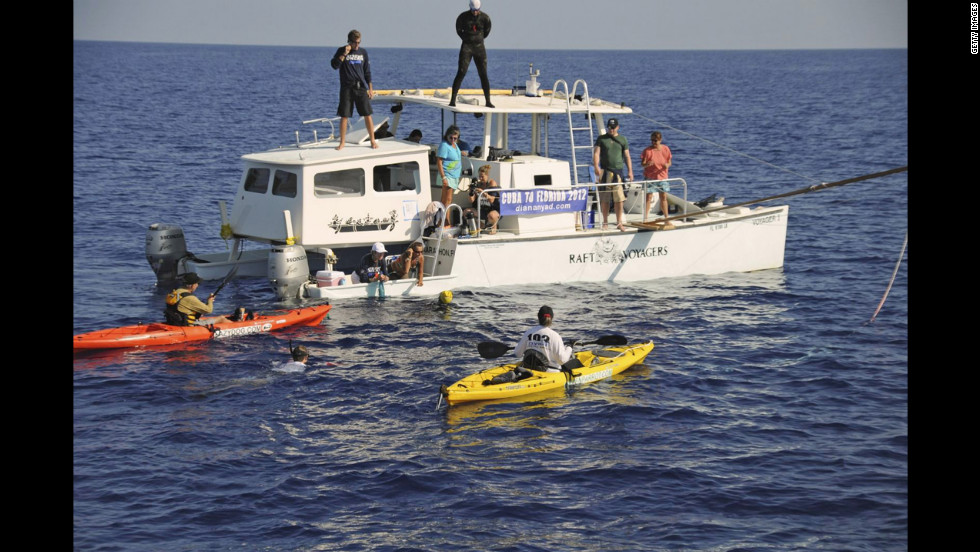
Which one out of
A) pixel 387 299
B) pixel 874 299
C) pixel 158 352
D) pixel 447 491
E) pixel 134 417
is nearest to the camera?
pixel 447 491

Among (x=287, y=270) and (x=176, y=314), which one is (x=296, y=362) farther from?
(x=287, y=270)

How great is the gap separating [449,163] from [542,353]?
6.92 m

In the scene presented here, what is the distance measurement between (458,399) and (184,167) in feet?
110

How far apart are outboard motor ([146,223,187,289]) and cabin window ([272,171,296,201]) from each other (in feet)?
8.25

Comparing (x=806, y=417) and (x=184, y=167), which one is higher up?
(x=184, y=167)

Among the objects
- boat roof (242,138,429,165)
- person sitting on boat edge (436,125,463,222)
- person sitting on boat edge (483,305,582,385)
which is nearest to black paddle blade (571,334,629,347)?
person sitting on boat edge (483,305,582,385)

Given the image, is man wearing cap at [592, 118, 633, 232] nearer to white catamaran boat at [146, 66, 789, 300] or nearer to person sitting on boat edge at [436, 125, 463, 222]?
white catamaran boat at [146, 66, 789, 300]

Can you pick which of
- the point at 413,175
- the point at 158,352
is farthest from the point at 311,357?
the point at 413,175

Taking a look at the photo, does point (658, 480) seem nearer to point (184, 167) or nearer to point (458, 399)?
point (458, 399)

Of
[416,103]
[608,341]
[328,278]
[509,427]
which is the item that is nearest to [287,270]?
[328,278]

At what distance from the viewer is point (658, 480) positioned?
48.4 ft

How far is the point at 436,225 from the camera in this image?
75.9 ft

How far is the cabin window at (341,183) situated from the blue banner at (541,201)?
296cm
